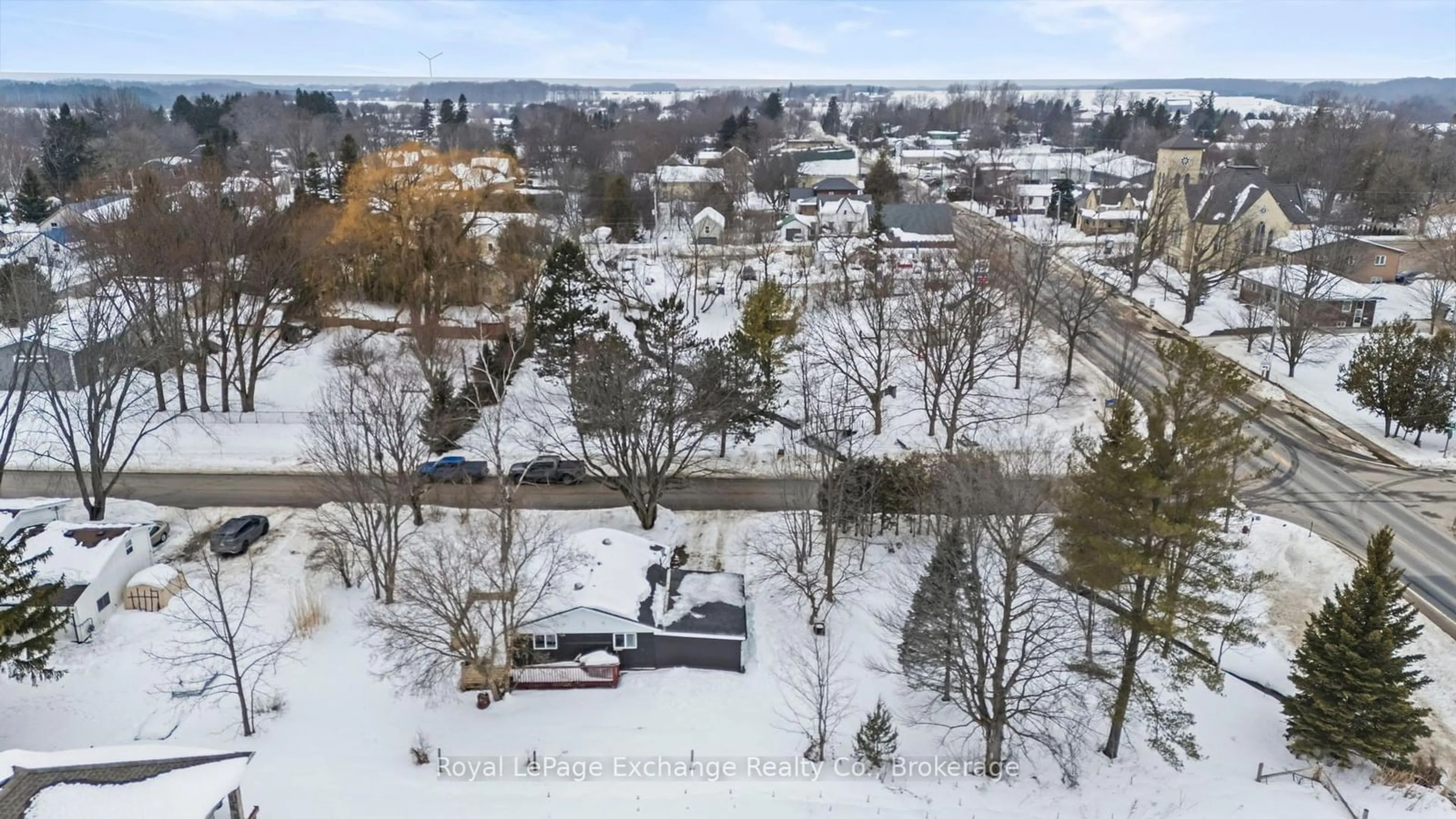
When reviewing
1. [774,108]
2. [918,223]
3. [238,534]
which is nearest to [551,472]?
[238,534]

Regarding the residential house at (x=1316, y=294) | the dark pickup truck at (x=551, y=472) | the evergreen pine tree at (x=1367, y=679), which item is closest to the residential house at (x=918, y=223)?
the residential house at (x=1316, y=294)

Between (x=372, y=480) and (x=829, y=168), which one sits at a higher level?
(x=829, y=168)

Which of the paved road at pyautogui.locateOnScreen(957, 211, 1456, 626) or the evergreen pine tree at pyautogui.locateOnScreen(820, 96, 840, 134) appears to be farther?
the evergreen pine tree at pyautogui.locateOnScreen(820, 96, 840, 134)

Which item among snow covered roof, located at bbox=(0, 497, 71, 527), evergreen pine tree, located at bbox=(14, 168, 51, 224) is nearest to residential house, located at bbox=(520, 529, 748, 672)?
snow covered roof, located at bbox=(0, 497, 71, 527)

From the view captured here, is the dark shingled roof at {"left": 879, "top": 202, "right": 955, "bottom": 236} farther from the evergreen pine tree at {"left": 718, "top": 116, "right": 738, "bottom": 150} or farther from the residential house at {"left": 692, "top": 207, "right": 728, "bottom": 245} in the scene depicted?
the evergreen pine tree at {"left": 718, "top": 116, "right": 738, "bottom": 150}

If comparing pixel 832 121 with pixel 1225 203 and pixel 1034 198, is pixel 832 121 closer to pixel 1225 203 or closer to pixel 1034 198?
pixel 1034 198

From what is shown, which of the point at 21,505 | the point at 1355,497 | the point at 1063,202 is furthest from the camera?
the point at 1063,202

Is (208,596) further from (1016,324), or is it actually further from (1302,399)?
(1302,399)
